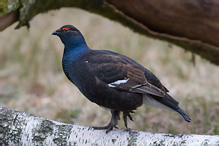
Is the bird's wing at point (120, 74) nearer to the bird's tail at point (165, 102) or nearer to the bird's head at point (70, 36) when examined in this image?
the bird's tail at point (165, 102)

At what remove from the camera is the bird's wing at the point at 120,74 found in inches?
117

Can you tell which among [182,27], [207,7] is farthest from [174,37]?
[207,7]

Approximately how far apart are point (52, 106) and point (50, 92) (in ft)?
2.06

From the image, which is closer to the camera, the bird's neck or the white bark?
the white bark

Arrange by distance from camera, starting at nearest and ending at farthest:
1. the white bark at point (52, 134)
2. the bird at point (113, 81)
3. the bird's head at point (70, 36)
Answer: the white bark at point (52, 134) → the bird at point (113, 81) → the bird's head at point (70, 36)

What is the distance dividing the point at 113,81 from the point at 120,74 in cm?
10

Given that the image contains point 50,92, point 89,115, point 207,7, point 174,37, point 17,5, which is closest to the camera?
point 17,5

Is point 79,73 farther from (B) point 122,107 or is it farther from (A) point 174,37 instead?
(A) point 174,37

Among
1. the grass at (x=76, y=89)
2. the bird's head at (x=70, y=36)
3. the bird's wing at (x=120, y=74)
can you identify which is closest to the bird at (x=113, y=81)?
the bird's wing at (x=120, y=74)

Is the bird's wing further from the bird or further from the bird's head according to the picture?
the bird's head

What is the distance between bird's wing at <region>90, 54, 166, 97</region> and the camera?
2982 millimetres

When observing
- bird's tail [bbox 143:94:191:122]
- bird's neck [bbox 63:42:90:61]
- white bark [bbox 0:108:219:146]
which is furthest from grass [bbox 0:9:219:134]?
white bark [bbox 0:108:219:146]

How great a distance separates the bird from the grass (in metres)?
1.31

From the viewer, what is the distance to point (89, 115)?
518 centimetres
